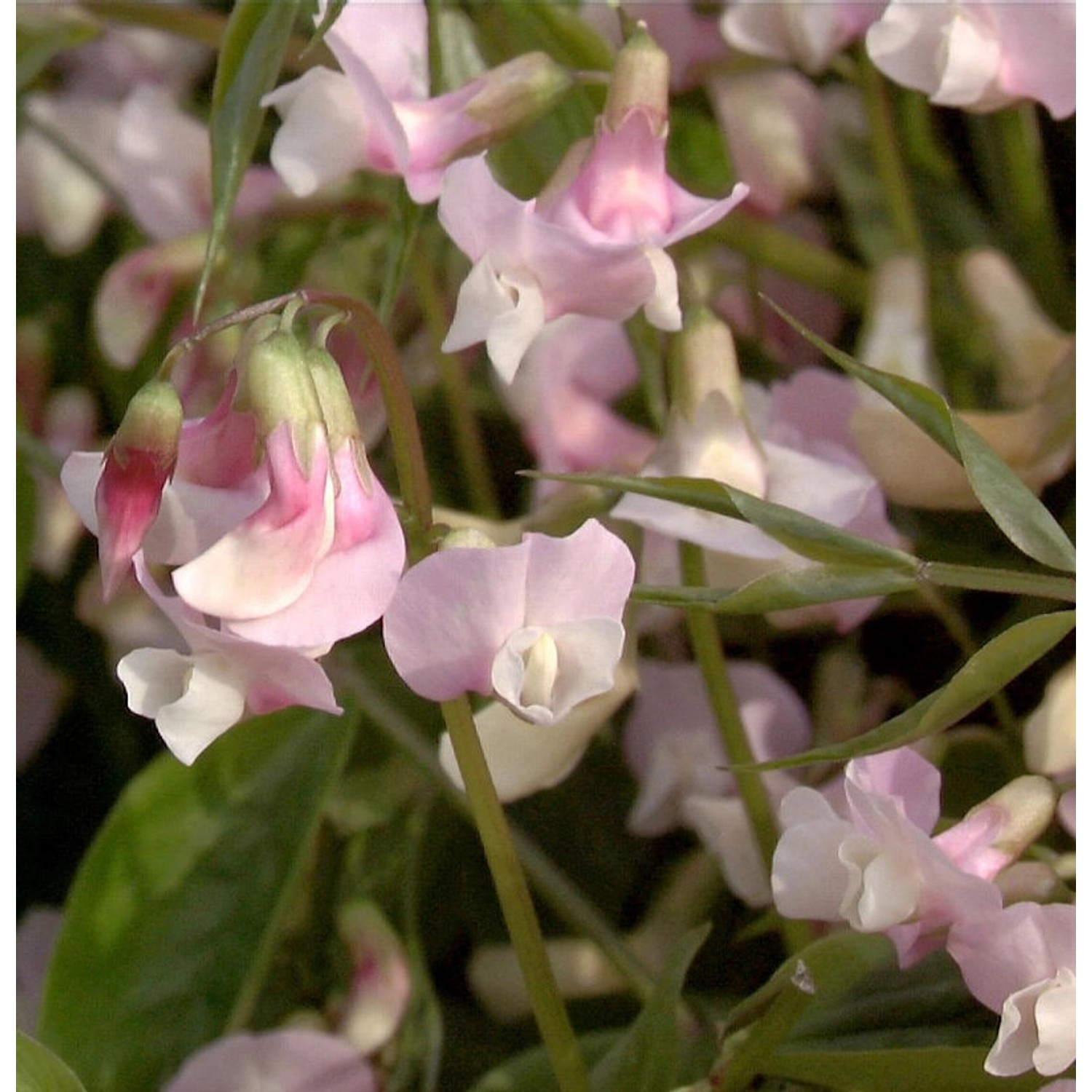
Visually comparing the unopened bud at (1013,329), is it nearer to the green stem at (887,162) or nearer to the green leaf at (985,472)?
the green stem at (887,162)

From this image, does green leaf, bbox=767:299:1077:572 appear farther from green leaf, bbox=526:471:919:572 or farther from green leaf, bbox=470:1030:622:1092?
green leaf, bbox=470:1030:622:1092

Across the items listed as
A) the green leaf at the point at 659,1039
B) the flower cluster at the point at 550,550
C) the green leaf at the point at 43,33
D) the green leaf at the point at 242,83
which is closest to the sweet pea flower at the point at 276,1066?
the flower cluster at the point at 550,550

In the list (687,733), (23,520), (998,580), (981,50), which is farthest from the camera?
(23,520)

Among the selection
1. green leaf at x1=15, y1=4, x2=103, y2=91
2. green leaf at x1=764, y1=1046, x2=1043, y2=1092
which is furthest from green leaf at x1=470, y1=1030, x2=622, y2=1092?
green leaf at x1=15, y1=4, x2=103, y2=91

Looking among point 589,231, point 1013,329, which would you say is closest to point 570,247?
point 589,231

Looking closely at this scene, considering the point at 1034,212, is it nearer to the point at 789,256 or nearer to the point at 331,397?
the point at 789,256

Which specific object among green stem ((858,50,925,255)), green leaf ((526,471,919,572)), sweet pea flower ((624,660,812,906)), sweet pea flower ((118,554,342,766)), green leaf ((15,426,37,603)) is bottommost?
sweet pea flower ((624,660,812,906))
